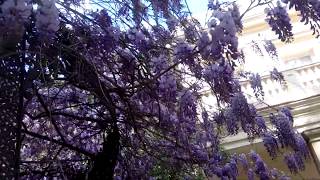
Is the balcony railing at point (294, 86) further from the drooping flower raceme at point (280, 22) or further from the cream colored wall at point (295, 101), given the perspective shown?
the drooping flower raceme at point (280, 22)

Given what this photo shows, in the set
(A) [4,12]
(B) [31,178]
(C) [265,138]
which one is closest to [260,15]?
(C) [265,138]

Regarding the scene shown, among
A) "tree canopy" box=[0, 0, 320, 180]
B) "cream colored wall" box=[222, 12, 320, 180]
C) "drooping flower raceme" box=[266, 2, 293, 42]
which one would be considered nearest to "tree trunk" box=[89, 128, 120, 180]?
"tree canopy" box=[0, 0, 320, 180]

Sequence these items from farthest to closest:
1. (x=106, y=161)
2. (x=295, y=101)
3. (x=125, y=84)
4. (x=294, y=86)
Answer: (x=294, y=86) < (x=295, y=101) < (x=125, y=84) < (x=106, y=161)

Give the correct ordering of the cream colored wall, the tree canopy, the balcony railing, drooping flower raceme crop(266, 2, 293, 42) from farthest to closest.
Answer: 1. the balcony railing
2. the cream colored wall
3. drooping flower raceme crop(266, 2, 293, 42)
4. the tree canopy

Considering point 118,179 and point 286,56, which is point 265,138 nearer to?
point 118,179

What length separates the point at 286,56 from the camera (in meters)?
14.8

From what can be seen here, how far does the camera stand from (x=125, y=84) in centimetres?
537

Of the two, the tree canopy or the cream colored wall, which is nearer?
the tree canopy

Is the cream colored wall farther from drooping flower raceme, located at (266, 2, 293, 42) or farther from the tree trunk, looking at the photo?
the tree trunk

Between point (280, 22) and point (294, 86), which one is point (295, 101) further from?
point (280, 22)

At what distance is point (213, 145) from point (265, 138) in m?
0.74

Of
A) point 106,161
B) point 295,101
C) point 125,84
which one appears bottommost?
point 106,161

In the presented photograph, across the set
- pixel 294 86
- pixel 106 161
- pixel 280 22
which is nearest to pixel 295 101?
pixel 294 86

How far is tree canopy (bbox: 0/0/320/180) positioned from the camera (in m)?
3.37
